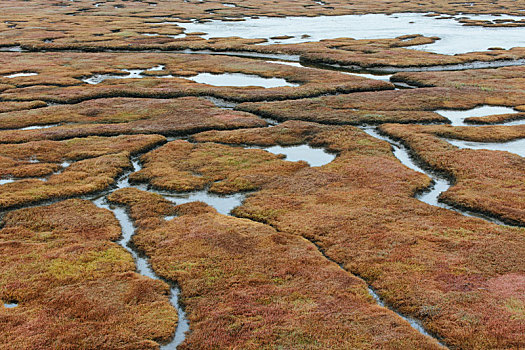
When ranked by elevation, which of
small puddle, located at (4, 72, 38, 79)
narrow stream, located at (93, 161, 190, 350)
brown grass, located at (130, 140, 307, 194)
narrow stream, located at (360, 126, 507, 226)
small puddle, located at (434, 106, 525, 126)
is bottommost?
narrow stream, located at (93, 161, 190, 350)

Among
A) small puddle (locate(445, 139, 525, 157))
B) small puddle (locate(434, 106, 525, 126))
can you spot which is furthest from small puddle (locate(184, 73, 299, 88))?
small puddle (locate(445, 139, 525, 157))

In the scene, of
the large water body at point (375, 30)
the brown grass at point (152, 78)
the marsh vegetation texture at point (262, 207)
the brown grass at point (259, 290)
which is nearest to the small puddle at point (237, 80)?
the marsh vegetation texture at point (262, 207)

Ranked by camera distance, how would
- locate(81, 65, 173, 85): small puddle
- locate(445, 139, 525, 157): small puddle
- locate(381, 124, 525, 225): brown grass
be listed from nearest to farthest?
1. locate(381, 124, 525, 225): brown grass
2. locate(445, 139, 525, 157): small puddle
3. locate(81, 65, 173, 85): small puddle

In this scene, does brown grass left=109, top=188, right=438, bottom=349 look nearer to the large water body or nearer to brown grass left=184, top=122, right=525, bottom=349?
brown grass left=184, top=122, right=525, bottom=349

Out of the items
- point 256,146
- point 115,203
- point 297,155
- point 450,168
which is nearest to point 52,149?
point 115,203

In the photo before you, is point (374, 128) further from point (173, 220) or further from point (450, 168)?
point (173, 220)

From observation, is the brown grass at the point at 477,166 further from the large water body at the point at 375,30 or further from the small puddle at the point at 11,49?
the small puddle at the point at 11,49
